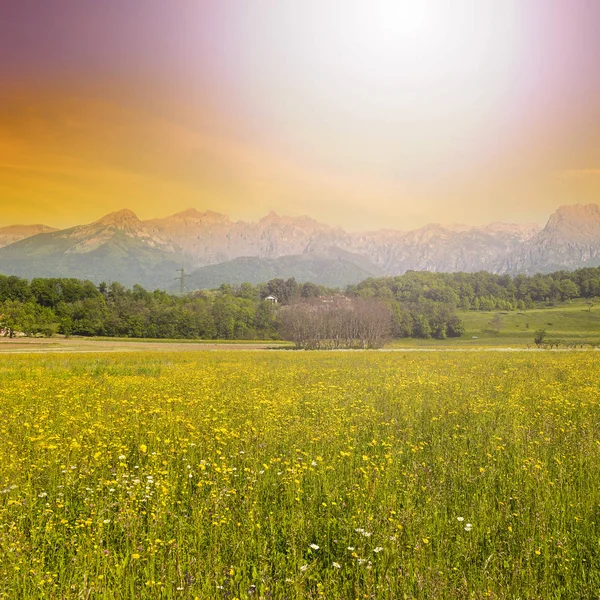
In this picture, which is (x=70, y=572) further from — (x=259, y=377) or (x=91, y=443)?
(x=259, y=377)

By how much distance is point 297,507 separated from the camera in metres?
6.39

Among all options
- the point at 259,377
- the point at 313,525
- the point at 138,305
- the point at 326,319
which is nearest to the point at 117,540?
the point at 313,525

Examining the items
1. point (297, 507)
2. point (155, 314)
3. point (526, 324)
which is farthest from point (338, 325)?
point (297, 507)

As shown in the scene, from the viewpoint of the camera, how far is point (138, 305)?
135 m

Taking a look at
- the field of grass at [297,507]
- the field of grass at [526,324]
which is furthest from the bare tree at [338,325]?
the field of grass at [297,507]

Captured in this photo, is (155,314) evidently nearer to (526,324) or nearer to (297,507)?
(297,507)

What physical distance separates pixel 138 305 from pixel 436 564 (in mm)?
140666

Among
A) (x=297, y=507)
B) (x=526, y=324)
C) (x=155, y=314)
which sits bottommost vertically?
(x=526, y=324)

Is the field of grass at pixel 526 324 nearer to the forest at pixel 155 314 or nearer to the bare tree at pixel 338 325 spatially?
the forest at pixel 155 314

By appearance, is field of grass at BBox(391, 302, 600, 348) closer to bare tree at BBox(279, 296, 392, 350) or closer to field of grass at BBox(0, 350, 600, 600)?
bare tree at BBox(279, 296, 392, 350)

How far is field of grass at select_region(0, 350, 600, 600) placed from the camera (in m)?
4.71

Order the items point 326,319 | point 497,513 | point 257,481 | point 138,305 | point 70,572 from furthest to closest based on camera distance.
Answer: point 138,305 → point 326,319 → point 257,481 → point 497,513 → point 70,572

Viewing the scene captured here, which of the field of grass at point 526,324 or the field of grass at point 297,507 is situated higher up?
the field of grass at point 297,507

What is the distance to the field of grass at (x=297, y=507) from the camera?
4.71 m
